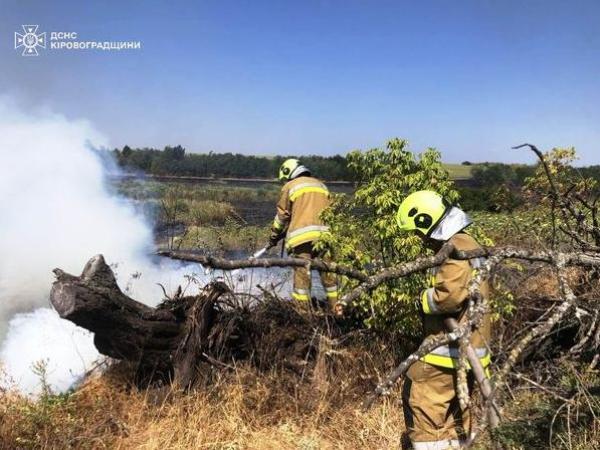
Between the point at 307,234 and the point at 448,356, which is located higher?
the point at 307,234

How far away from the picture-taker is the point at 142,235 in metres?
16.8

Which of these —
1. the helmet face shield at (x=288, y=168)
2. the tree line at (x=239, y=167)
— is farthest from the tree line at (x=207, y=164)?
the helmet face shield at (x=288, y=168)

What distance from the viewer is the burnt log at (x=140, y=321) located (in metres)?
4.50

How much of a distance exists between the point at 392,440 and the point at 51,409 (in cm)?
299

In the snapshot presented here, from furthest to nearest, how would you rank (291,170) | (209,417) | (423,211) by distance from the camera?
(291,170), (209,417), (423,211)

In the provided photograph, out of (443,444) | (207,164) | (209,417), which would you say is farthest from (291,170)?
(207,164)

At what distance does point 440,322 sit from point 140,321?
2.68 m

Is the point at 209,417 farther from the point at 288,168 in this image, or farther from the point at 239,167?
the point at 239,167

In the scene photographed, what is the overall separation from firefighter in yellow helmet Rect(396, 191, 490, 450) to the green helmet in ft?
11.3

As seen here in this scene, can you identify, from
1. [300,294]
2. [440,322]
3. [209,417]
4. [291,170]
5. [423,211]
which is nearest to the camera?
[423,211]

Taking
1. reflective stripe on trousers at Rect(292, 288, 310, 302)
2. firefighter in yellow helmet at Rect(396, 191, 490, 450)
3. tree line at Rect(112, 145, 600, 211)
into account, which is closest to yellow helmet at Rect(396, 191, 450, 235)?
firefighter in yellow helmet at Rect(396, 191, 490, 450)

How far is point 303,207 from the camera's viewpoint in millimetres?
7051

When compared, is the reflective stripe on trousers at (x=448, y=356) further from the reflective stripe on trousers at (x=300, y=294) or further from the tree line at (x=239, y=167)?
the tree line at (x=239, y=167)

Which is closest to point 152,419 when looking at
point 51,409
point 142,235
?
point 51,409
